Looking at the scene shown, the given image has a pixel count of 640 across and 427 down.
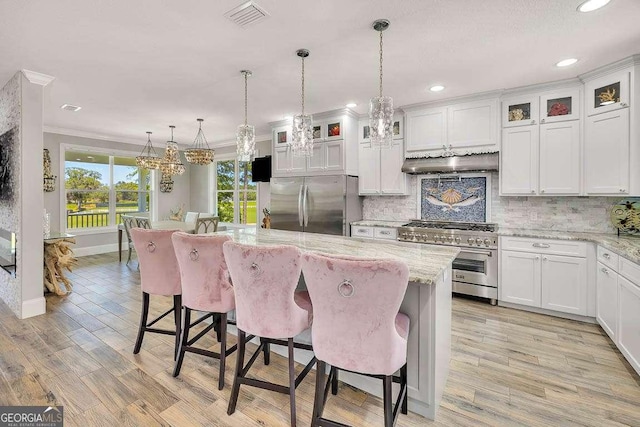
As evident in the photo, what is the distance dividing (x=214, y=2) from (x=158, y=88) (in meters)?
2.04

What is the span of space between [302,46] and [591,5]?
6.66 feet

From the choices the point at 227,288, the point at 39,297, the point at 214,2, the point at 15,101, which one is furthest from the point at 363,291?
the point at 15,101

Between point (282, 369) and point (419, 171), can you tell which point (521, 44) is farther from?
point (282, 369)

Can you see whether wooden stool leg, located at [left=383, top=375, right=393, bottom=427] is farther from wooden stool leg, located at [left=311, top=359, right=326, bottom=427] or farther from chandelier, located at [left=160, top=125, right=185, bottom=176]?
chandelier, located at [left=160, top=125, right=185, bottom=176]

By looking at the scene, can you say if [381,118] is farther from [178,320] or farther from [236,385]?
[178,320]

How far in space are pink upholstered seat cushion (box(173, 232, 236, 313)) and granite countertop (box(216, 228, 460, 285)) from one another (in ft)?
1.48

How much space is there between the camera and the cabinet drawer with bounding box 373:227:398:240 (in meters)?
4.25

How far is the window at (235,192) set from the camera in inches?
277

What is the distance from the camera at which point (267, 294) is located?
68.7 inches

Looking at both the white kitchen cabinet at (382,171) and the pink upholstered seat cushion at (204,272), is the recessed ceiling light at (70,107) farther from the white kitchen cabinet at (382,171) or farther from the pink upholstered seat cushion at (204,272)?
the white kitchen cabinet at (382,171)

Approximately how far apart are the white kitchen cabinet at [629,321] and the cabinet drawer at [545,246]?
707 mm

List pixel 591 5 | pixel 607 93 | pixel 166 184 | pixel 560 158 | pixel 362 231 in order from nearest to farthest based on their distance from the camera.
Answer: pixel 591 5, pixel 607 93, pixel 560 158, pixel 362 231, pixel 166 184

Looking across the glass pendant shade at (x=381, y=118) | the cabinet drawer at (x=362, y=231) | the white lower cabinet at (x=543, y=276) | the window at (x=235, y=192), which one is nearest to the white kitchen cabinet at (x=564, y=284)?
the white lower cabinet at (x=543, y=276)

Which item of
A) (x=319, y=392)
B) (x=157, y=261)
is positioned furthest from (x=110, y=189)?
(x=319, y=392)
